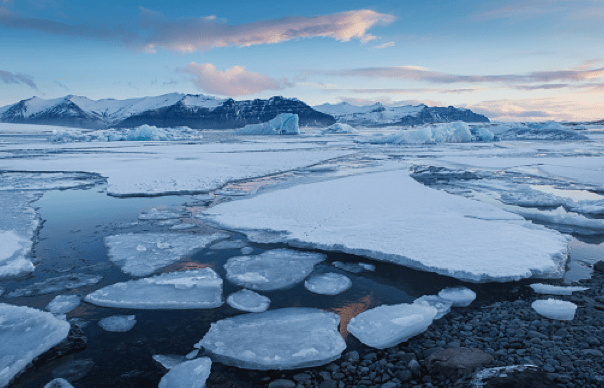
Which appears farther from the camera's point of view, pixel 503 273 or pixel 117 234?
pixel 117 234

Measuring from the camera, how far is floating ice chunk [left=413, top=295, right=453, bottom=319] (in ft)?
10.6

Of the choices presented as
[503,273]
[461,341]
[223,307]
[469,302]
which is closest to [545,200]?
[503,273]

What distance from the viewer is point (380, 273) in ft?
13.4

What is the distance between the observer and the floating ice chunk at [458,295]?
339 centimetres

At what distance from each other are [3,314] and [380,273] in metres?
3.54

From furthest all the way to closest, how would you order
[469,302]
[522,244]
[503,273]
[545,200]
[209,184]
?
[209,184] < [545,200] < [522,244] < [503,273] < [469,302]

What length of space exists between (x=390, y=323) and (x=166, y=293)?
2.16 metres

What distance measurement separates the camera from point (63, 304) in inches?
133

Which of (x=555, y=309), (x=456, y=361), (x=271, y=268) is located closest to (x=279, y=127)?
(x=271, y=268)

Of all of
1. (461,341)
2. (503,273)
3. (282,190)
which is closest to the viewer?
(461,341)

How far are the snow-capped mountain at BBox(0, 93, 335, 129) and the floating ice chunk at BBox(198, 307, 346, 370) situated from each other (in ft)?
398

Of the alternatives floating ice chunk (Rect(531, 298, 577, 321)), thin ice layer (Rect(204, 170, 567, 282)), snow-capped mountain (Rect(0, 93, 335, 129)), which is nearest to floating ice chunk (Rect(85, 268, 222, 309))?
thin ice layer (Rect(204, 170, 567, 282))

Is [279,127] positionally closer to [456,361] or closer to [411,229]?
[411,229]

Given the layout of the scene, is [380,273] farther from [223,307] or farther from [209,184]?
[209,184]
